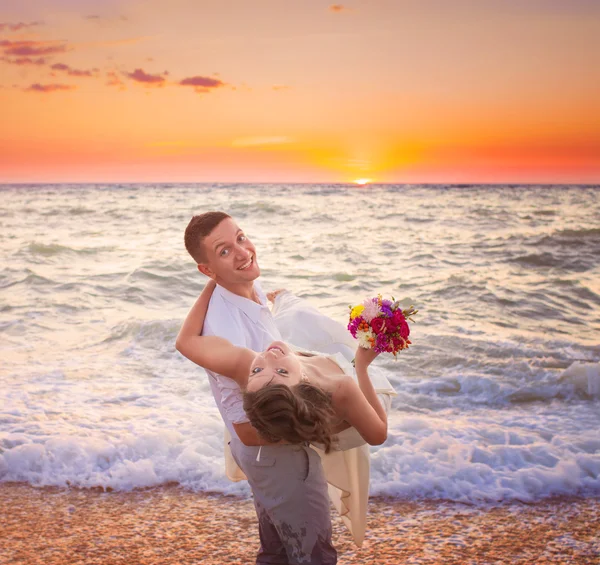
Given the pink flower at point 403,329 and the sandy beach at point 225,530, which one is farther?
the sandy beach at point 225,530

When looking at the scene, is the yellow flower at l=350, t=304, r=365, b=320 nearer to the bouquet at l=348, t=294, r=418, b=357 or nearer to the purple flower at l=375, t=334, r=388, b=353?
the bouquet at l=348, t=294, r=418, b=357

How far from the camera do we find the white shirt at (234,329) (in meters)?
2.58

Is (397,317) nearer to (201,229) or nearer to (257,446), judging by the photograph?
(257,446)

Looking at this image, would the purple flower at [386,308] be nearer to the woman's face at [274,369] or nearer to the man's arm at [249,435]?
the woman's face at [274,369]

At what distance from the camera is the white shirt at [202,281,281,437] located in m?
2.58

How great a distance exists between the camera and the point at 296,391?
2.25 m

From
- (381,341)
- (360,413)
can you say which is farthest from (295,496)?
(381,341)

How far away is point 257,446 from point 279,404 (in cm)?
49

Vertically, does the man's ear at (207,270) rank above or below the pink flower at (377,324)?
above

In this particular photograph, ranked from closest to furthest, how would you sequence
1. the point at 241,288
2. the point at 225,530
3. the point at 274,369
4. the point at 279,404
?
1. the point at 279,404
2. the point at 274,369
3. the point at 241,288
4. the point at 225,530

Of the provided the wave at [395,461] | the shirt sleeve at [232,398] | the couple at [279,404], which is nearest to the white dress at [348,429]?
the couple at [279,404]

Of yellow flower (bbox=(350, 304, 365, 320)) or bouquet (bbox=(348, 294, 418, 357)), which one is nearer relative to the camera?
bouquet (bbox=(348, 294, 418, 357))

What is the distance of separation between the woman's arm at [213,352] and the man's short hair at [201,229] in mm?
301

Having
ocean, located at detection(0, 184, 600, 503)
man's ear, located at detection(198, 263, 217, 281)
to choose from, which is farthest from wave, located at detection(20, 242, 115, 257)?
man's ear, located at detection(198, 263, 217, 281)
